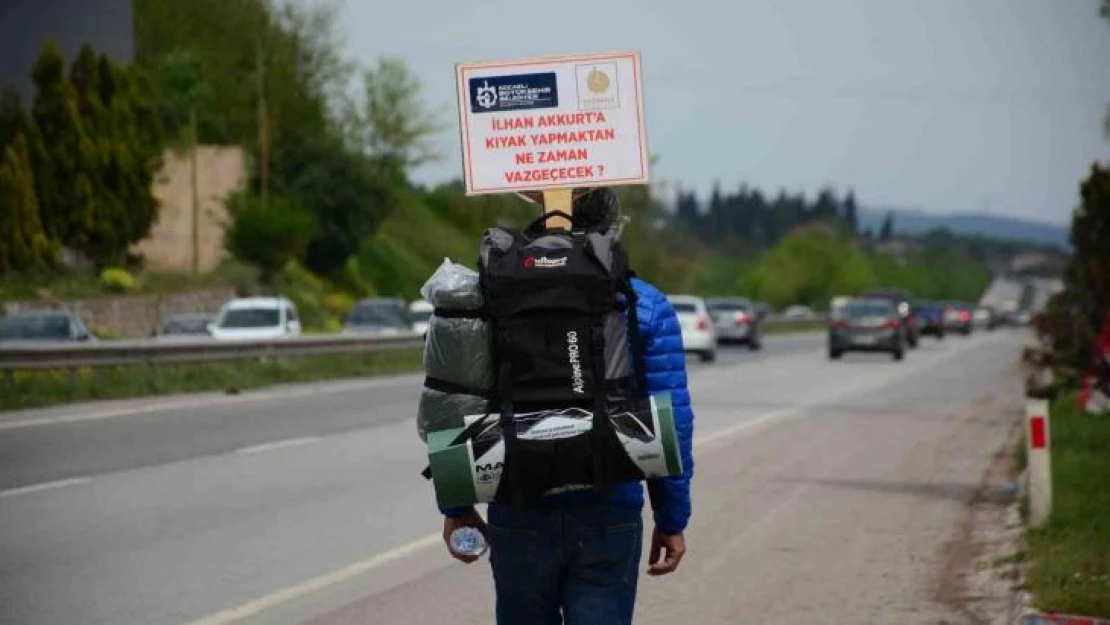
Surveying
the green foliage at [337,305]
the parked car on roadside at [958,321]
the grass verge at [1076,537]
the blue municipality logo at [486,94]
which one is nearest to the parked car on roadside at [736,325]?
the green foliage at [337,305]

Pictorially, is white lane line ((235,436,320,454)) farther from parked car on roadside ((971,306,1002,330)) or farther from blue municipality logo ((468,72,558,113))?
parked car on roadside ((971,306,1002,330))

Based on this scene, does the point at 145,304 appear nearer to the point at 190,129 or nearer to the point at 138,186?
the point at 138,186

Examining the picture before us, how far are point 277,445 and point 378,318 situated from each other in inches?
1192

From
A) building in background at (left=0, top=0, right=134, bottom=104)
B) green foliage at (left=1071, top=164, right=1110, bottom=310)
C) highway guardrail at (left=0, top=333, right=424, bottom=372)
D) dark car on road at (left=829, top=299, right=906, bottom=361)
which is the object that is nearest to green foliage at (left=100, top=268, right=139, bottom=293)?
building in background at (left=0, top=0, right=134, bottom=104)

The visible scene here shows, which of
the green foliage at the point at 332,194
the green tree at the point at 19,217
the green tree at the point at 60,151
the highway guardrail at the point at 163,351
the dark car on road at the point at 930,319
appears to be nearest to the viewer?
the highway guardrail at the point at 163,351

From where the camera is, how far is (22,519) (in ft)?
40.4

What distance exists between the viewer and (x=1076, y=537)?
11.0 meters

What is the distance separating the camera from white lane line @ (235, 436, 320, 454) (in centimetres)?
1786

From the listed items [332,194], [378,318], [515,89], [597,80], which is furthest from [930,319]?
[515,89]

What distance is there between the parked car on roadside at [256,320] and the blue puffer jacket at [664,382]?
32.9 meters

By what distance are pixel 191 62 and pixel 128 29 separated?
66.8 ft

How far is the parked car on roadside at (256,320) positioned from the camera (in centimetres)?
3766

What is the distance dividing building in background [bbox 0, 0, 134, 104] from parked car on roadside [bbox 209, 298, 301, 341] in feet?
20.1

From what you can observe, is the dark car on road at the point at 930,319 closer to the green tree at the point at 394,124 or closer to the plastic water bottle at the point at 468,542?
the green tree at the point at 394,124
